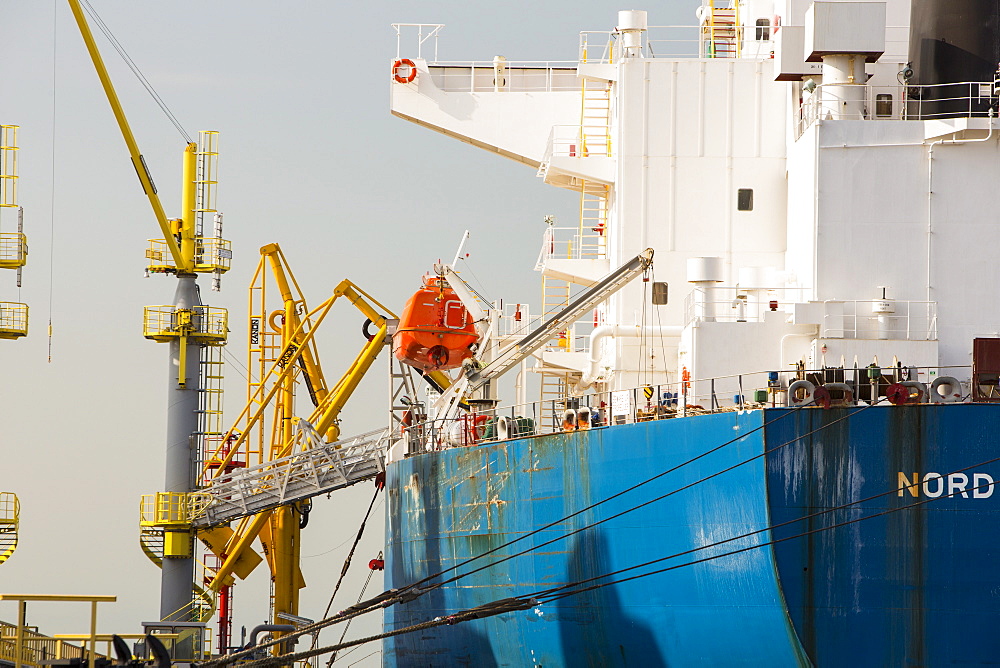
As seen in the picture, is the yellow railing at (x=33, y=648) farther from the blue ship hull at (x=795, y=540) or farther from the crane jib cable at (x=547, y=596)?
the blue ship hull at (x=795, y=540)

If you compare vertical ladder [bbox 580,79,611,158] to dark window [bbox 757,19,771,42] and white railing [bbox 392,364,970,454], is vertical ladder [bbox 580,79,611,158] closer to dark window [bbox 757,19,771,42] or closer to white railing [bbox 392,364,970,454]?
dark window [bbox 757,19,771,42]

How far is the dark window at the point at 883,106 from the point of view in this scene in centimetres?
2567

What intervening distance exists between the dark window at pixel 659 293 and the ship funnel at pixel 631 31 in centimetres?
418

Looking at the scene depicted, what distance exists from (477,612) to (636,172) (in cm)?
882

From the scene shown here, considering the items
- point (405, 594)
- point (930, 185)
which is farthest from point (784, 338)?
point (405, 594)

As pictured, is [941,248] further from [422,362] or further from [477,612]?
[422,362]

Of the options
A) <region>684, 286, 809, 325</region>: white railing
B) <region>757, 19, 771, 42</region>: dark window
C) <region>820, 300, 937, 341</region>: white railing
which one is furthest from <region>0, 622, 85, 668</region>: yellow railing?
<region>757, 19, 771, 42</region>: dark window

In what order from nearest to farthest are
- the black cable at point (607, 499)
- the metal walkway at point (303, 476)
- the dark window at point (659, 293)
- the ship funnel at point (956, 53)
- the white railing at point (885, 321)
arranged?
the black cable at point (607, 499) < the white railing at point (885, 321) < the ship funnel at point (956, 53) < the dark window at point (659, 293) < the metal walkway at point (303, 476)

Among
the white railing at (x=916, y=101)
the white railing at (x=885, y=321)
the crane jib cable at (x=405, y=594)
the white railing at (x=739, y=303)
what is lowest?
the crane jib cable at (x=405, y=594)

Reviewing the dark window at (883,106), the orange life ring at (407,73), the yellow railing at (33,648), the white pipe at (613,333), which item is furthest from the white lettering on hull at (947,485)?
the orange life ring at (407,73)

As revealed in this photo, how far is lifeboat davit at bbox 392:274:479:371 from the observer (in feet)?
95.1

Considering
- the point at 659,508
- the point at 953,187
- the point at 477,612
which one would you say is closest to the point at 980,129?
the point at 953,187

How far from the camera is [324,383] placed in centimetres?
3581

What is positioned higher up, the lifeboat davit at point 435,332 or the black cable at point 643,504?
the lifeboat davit at point 435,332
